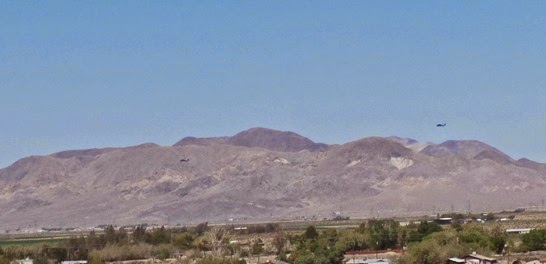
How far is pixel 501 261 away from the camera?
90.6 m

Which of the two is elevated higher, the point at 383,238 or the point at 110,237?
the point at 110,237

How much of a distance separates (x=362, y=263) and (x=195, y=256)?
70.3 feet

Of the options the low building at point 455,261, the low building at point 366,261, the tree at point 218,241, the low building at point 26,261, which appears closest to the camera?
the low building at point 455,261

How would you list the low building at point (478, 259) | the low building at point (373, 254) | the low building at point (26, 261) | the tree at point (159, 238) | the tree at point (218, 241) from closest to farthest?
the low building at point (478, 259), the low building at point (373, 254), the low building at point (26, 261), the tree at point (218, 241), the tree at point (159, 238)

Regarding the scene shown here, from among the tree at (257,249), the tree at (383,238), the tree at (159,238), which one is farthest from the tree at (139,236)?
the tree at (383,238)

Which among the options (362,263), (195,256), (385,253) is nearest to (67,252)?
(195,256)

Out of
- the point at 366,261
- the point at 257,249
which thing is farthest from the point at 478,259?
the point at 257,249

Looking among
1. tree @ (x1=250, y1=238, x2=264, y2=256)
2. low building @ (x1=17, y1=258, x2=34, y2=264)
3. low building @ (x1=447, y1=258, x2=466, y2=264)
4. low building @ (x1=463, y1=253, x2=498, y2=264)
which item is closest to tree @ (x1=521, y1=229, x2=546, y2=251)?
low building @ (x1=463, y1=253, x2=498, y2=264)

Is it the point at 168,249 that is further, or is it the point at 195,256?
the point at 168,249

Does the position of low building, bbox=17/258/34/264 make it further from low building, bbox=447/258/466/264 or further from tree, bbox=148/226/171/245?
low building, bbox=447/258/466/264

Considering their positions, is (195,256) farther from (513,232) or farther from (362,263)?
(513,232)

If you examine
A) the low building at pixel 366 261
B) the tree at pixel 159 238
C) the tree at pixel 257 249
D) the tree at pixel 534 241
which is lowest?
the low building at pixel 366 261

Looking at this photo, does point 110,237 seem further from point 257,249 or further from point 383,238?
point 383,238

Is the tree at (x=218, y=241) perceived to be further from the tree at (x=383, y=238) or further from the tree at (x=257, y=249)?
the tree at (x=383, y=238)
